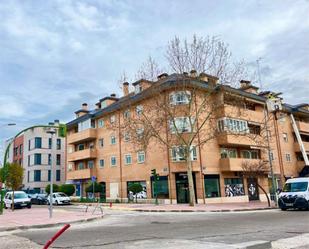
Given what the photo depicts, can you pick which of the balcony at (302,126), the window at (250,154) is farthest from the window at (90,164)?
the balcony at (302,126)

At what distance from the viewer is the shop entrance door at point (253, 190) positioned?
39.2 meters

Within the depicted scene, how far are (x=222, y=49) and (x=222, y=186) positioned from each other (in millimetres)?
14401

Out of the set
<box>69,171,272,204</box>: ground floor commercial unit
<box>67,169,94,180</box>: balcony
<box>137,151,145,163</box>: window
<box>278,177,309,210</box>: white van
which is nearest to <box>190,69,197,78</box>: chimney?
<box>69,171,272,204</box>: ground floor commercial unit

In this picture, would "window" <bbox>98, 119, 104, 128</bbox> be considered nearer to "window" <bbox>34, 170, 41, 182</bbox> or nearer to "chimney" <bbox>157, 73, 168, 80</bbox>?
"chimney" <bbox>157, 73, 168, 80</bbox>

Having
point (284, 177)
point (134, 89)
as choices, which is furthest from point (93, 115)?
point (284, 177)

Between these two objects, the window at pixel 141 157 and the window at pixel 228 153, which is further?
the window at pixel 141 157

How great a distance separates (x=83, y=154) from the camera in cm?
4688

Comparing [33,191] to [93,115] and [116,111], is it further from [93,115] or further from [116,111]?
[116,111]

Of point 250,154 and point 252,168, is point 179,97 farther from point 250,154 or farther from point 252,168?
point 250,154

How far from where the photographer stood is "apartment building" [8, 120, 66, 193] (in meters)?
64.1

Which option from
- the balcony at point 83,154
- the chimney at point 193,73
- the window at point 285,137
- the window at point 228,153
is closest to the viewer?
the chimney at point 193,73

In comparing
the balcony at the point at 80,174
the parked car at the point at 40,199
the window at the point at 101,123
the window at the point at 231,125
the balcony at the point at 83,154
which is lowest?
the parked car at the point at 40,199

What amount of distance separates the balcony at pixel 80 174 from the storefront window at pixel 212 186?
684 inches

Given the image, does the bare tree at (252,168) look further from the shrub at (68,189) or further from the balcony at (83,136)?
the shrub at (68,189)
